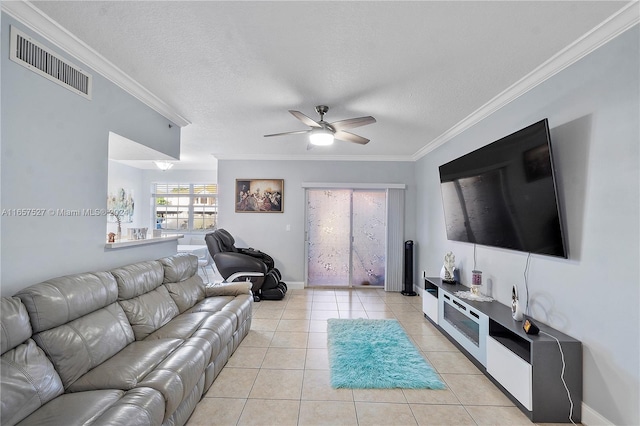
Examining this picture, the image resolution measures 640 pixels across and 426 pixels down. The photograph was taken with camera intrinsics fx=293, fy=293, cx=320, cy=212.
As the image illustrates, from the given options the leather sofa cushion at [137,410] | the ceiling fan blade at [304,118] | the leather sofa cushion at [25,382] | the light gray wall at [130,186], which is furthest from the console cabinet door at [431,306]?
the light gray wall at [130,186]

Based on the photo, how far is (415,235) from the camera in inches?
226

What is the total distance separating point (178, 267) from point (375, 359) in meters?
2.25

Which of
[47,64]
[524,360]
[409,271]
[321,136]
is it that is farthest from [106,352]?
[409,271]

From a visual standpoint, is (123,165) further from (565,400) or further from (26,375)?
(565,400)

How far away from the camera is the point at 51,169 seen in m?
1.98

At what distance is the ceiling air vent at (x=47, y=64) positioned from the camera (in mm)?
1752

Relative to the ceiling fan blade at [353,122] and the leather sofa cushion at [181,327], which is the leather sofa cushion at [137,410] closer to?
the leather sofa cushion at [181,327]

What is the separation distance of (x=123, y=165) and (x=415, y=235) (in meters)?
6.82

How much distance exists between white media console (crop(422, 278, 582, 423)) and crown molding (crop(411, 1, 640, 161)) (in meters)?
1.98

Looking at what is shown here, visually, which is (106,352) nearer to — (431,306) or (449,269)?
(431,306)

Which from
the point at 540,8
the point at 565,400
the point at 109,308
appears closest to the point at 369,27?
the point at 540,8

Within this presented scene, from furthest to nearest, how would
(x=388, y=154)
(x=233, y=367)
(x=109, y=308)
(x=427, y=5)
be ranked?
(x=388, y=154)
(x=233, y=367)
(x=109, y=308)
(x=427, y=5)

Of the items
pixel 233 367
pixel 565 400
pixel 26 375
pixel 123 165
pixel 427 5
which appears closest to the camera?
pixel 26 375

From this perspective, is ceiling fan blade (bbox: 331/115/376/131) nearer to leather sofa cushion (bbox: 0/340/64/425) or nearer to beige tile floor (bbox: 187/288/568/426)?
beige tile floor (bbox: 187/288/568/426)
